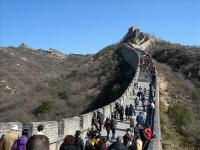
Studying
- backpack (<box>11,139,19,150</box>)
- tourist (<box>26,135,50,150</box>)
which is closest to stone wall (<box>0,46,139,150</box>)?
backpack (<box>11,139,19,150</box>)

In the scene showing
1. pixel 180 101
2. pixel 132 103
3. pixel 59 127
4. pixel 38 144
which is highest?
pixel 180 101

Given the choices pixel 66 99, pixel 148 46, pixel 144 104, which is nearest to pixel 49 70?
pixel 148 46

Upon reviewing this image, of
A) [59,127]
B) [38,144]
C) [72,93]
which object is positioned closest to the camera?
[38,144]

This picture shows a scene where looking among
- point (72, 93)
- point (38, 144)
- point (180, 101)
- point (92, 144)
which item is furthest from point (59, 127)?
point (72, 93)

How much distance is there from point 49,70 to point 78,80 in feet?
264

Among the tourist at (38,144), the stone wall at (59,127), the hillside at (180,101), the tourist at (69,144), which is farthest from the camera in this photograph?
the hillside at (180,101)

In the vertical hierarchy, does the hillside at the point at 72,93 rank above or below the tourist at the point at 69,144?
above

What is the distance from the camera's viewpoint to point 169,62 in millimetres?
72375

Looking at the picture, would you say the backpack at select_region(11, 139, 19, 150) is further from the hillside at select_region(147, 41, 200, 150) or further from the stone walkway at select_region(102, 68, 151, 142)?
the hillside at select_region(147, 41, 200, 150)

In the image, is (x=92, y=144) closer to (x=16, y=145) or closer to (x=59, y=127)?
(x=16, y=145)

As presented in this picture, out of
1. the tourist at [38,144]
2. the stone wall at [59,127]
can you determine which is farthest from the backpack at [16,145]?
the stone wall at [59,127]

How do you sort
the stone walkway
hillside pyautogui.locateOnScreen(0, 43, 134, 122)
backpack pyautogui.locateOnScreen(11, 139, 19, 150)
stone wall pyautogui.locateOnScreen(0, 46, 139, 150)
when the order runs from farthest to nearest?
hillside pyautogui.locateOnScreen(0, 43, 134, 122)
the stone walkway
stone wall pyautogui.locateOnScreen(0, 46, 139, 150)
backpack pyautogui.locateOnScreen(11, 139, 19, 150)

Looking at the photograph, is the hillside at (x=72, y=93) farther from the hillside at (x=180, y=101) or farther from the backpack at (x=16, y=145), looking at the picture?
the backpack at (x=16, y=145)

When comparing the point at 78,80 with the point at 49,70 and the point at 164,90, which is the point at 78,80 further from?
the point at 49,70
